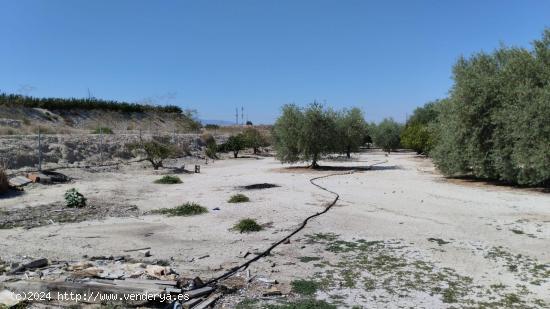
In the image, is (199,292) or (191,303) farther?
(199,292)

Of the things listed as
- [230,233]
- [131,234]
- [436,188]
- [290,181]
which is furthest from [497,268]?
[290,181]

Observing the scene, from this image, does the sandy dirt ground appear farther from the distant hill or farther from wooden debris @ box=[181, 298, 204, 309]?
the distant hill

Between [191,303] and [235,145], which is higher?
[235,145]

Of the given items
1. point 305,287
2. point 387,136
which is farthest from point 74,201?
point 387,136

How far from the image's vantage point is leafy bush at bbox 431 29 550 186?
60.7ft

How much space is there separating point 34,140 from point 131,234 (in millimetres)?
19983

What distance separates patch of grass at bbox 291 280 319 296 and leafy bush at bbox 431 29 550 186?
14186 millimetres

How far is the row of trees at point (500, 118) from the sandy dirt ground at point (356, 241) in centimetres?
178

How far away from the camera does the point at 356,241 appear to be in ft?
33.8

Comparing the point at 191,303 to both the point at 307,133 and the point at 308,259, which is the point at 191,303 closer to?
the point at 308,259

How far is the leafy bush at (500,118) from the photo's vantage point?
18.5 m

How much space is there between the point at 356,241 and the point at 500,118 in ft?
43.9

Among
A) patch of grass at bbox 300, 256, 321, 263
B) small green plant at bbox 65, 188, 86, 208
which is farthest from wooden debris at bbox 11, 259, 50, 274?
small green plant at bbox 65, 188, 86, 208

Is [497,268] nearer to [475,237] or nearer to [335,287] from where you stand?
[475,237]
